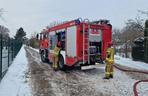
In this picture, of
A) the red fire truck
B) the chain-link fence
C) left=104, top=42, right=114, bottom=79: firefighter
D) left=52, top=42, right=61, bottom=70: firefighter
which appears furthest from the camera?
left=52, top=42, right=61, bottom=70: firefighter

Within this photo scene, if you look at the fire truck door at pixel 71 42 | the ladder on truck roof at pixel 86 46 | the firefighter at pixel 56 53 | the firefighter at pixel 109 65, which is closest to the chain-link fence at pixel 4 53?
the firefighter at pixel 56 53

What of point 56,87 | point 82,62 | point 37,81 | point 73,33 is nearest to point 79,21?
point 73,33

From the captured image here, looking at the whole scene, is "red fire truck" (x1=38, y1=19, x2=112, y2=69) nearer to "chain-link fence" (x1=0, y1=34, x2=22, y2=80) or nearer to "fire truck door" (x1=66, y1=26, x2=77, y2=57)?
"fire truck door" (x1=66, y1=26, x2=77, y2=57)

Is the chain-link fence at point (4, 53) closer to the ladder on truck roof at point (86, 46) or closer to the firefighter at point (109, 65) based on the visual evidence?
the ladder on truck roof at point (86, 46)

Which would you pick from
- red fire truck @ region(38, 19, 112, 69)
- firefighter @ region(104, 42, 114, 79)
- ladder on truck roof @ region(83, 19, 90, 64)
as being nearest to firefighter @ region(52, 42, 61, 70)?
red fire truck @ region(38, 19, 112, 69)

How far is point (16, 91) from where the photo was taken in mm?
12617

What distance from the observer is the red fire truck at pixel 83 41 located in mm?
19031

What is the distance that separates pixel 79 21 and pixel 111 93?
7069 mm

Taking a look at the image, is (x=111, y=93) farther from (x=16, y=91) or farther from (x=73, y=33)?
(x=73, y=33)

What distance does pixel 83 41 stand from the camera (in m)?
19.0

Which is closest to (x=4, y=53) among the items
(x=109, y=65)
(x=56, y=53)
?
(x=56, y=53)

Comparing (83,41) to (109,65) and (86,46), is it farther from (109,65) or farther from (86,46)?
(109,65)

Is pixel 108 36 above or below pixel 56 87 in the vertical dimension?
above

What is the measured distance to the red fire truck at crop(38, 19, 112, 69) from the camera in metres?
19.0
